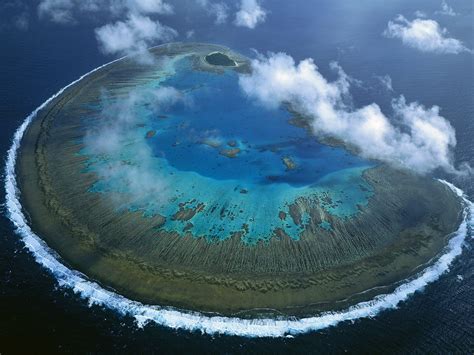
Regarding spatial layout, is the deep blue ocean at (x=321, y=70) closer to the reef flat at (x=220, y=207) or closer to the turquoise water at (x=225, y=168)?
the reef flat at (x=220, y=207)

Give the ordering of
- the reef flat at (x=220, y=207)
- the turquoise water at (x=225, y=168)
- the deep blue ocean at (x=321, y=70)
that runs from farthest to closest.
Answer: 1. the turquoise water at (x=225, y=168)
2. the reef flat at (x=220, y=207)
3. the deep blue ocean at (x=321, y=70)

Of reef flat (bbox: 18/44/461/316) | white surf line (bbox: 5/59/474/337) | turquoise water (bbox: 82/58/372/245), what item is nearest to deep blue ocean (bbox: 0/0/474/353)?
white surf line (bbox: 5/59/474/337)

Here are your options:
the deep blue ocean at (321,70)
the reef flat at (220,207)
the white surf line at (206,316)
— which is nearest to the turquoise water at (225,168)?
the reef flat at (220,207)

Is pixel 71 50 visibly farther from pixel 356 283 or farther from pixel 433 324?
pixel 433 324

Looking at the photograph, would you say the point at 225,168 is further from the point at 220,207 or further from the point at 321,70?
the point at 321,70

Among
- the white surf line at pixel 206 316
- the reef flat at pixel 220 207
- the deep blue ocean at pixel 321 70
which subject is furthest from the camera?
the reef flat at pixel 220 207

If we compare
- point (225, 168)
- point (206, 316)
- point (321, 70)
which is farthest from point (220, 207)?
point (321, 70)
